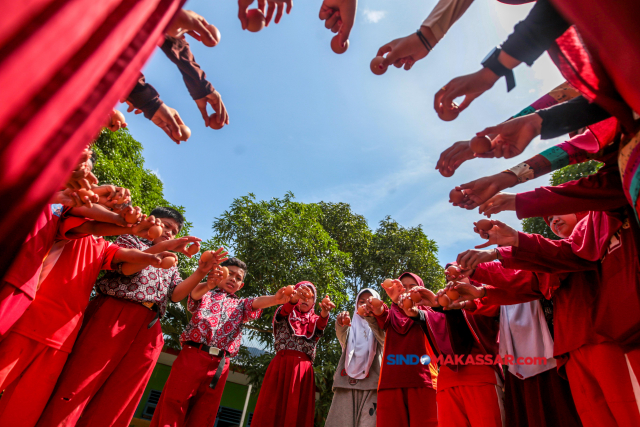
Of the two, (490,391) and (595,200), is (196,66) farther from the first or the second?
(490,391)

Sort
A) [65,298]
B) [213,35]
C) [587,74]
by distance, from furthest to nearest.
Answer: [65,298], [213,35], [587,74]

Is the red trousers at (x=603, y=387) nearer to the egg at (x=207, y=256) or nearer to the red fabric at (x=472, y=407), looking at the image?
the red fabric at (x=472, y=407)

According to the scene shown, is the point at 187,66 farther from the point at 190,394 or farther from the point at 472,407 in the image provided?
the point at 472,407

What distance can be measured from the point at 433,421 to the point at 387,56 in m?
3.10

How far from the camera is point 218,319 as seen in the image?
3.58 meters

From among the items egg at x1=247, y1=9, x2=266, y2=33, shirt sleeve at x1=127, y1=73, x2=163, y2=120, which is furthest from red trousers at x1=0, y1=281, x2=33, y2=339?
egg at x1=247, y1=9, x2=266, y2=33

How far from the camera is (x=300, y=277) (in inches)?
337

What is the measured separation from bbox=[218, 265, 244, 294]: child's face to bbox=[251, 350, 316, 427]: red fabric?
1009 millimetres

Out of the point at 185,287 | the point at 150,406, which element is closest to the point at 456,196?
the point at 185,287

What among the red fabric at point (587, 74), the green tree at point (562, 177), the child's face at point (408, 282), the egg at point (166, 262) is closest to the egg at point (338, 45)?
the red fabric at point (587, 74)

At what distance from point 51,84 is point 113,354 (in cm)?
246

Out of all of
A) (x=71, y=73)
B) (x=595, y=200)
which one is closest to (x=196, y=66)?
(x=71, y=73)

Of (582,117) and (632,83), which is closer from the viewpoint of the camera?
(632,83)

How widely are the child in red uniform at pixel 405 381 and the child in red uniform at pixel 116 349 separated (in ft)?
6.57
